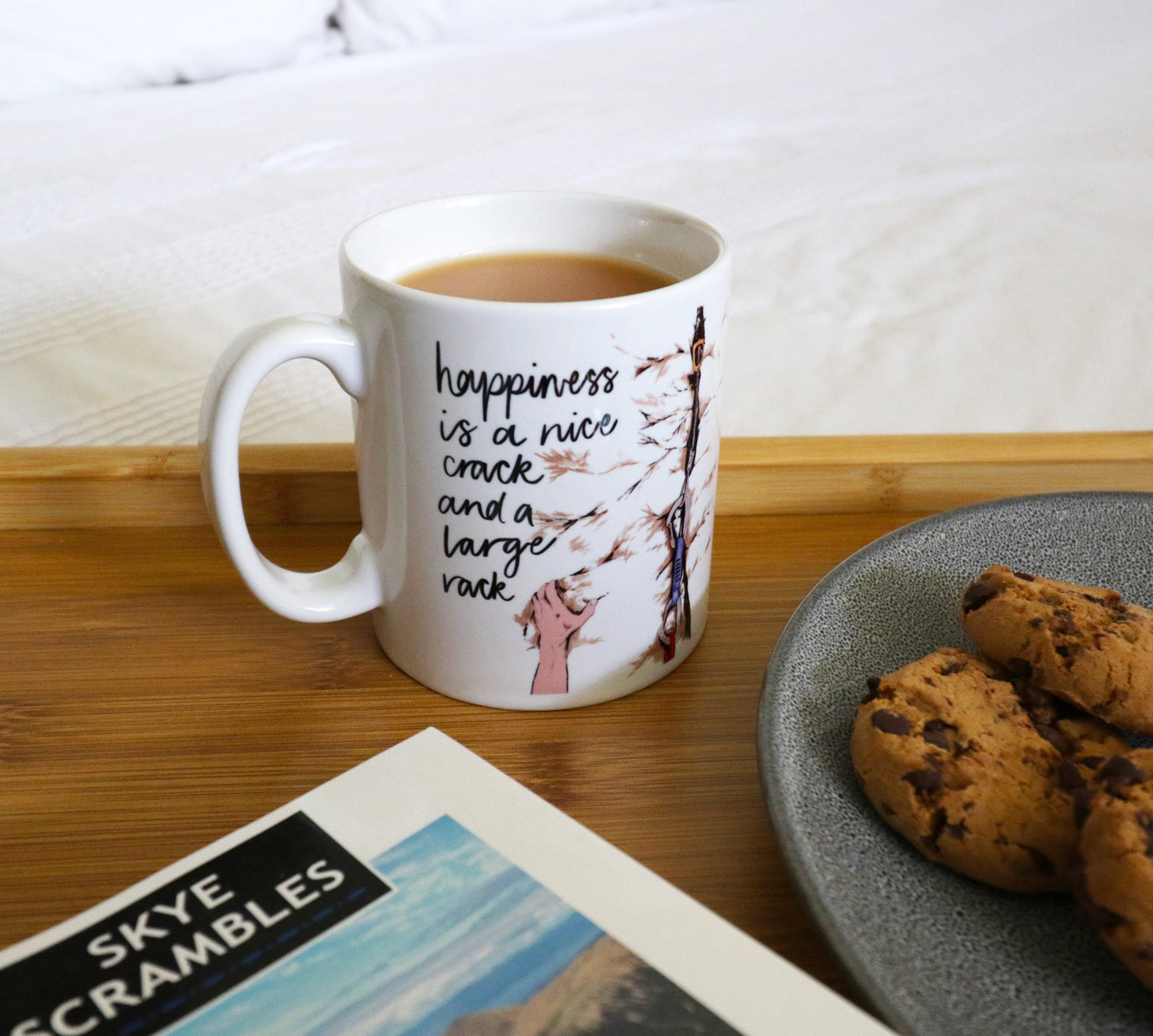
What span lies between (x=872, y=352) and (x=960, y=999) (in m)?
0.61

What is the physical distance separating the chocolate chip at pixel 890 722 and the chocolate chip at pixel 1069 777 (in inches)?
2.0

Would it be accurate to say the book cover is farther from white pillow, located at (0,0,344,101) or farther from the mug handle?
white pillow, located at (0,0,344,101)

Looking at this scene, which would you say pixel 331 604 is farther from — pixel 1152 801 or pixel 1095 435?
pixel 1095 435

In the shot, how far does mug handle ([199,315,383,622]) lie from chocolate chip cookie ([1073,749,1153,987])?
0.32 m

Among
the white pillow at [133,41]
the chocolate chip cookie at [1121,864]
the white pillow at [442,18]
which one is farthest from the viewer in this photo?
the white pillow at [442,18]

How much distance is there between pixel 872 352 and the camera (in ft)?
2.70

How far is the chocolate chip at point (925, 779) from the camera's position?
13.6 inches

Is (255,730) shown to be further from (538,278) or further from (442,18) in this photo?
(442,18)

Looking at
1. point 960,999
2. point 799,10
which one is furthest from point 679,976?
point 799,10

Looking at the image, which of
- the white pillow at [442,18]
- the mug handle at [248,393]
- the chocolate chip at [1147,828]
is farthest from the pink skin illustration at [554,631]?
the white pillow at [442,18]

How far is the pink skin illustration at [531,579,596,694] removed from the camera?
0.44 metres

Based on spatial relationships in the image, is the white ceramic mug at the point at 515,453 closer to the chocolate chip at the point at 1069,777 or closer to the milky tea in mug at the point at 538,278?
the milky tea in mug at the point at 538,278

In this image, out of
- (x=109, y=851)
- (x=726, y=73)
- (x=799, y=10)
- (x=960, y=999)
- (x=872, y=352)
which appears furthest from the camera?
(x=799, y=10)

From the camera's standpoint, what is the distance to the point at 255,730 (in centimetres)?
47
